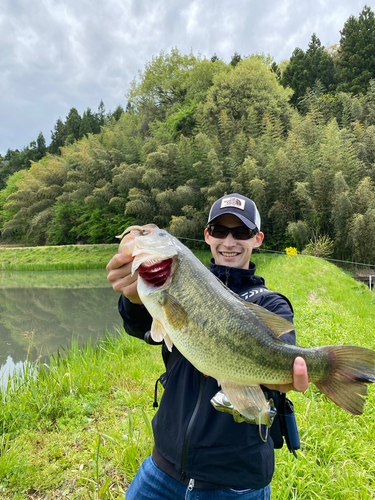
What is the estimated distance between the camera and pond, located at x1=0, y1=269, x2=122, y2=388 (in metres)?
6.50

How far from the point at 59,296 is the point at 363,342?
431 inches

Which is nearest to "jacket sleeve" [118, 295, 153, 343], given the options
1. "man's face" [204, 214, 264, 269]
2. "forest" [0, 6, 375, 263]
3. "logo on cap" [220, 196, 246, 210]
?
"man's face" [204, 214, 264, 269]

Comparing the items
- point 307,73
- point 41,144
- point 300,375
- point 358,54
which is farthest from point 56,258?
point 41,144

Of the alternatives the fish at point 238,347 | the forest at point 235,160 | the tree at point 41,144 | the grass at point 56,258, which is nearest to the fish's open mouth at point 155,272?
the fish at point 238,347

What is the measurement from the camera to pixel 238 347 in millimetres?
1278

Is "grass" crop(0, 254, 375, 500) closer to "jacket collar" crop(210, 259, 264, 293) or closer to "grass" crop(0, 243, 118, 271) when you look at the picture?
"jacket collar" crop(210, 259, 264, 293)

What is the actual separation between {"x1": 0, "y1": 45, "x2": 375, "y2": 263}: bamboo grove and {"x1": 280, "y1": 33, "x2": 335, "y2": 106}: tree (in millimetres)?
1772

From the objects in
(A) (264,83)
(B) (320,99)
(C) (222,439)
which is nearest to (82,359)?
(C) (222,439)

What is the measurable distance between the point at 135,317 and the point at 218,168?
19.3 meters

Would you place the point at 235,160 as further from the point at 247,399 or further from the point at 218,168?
the point at 247,399

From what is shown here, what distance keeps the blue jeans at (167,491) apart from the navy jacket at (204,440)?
0.12 feet

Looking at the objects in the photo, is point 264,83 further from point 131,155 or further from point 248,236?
point 248,236

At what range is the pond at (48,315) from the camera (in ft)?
21.3

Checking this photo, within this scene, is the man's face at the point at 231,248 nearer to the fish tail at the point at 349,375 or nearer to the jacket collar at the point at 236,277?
the jacket collar at the point at 236,277
